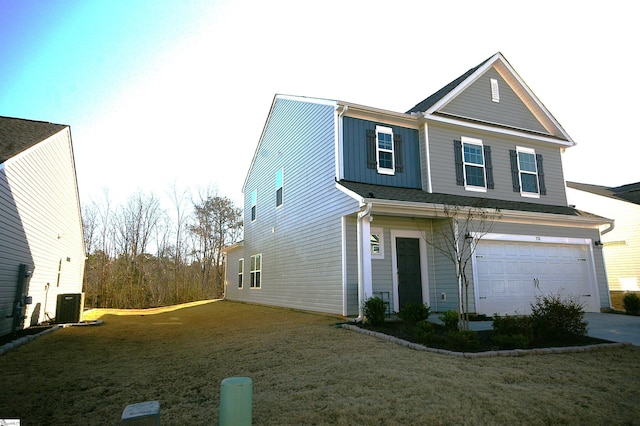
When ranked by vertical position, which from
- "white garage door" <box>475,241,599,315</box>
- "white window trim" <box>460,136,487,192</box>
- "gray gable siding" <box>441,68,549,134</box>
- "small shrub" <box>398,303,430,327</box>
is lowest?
"small shrub" <box>398,303,430,327</box>

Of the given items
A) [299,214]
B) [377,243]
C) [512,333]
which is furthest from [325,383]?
[299,214]

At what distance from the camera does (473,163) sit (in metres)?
12.5

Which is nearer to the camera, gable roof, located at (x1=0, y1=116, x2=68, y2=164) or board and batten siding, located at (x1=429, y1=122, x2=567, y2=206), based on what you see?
gable roof, located at (x1=0, y1=116, x2=68, y2=164)

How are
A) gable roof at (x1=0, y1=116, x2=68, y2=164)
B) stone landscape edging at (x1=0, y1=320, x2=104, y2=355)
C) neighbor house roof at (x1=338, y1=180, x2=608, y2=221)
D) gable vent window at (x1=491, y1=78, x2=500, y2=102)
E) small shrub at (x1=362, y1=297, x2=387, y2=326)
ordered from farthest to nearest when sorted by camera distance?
1. gable vent window at (x1=491, y1=78, x2=500, y2=102)
2. neighbor house roof at (x1=338, y1=180, x2=608, y2=221)
3. gable roof at (x1=0, y1=116, x2=68, y2=164)
4. small shrub at (x1=362, y1=297, x2=387, y2=326)
5. stone landscape edging at (x1=0, y1=320, x2=104, y2=355)

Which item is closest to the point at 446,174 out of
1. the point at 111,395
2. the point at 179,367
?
the point at 179,367

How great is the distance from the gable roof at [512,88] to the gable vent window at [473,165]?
82 cm

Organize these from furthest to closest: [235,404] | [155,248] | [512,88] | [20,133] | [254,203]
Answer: [155,248], [254,203], [512,88], [20,133], [235,404]

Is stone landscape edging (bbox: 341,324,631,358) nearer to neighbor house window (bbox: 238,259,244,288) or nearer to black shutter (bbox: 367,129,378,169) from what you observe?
black shutter (bbox: 367,129,378,169)

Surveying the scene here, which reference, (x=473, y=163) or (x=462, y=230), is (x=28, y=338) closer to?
(x=462, y=230)

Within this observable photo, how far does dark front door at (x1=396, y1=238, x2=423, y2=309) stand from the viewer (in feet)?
35.3

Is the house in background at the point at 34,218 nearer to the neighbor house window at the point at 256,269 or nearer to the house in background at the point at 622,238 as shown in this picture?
the neighbor house window at the point at 256,269

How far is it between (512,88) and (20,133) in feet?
52.0

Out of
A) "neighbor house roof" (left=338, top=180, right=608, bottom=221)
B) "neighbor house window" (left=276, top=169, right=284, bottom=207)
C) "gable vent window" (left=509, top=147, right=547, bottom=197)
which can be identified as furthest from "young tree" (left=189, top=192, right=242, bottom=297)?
"gable vent window" (left=509, top=147, right=547, bottom=197)

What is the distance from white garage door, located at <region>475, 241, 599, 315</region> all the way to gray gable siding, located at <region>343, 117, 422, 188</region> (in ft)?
9.62
